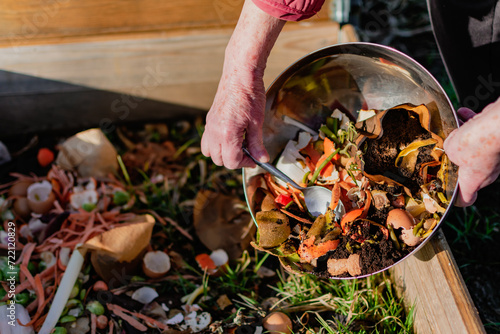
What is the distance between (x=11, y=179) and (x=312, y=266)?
1430mm

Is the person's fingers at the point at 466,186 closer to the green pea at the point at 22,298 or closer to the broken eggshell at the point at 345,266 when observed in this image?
the broken eggshell at the point at 345,266

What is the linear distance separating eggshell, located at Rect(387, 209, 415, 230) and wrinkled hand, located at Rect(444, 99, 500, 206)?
0.14m

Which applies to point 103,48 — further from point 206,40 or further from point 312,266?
point 312,266

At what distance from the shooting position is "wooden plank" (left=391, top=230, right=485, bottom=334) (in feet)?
3.56

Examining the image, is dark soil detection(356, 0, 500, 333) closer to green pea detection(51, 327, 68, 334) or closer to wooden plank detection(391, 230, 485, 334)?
wooden plank detection(391, 230, 485, 334)

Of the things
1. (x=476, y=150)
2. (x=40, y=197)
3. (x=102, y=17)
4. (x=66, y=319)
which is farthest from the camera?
(x=102, y=17)

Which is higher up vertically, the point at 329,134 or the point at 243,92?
the point at 243,92

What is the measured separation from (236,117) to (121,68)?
0.96 meters

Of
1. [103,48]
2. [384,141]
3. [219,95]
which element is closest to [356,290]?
[384,141]

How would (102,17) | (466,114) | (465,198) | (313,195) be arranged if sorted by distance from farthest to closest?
(102,17)
(313,195)
(466,114)
(465,198)

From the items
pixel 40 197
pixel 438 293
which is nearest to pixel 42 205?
pixel 40 197

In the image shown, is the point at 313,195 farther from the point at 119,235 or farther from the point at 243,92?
the point at 119,235

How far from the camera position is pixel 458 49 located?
4.91 feet

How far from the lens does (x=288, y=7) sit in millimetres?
1021
